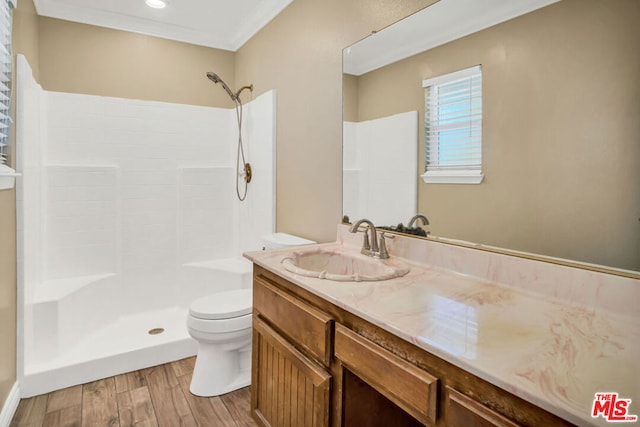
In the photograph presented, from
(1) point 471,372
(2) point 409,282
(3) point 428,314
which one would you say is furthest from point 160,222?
(1) point 471,372

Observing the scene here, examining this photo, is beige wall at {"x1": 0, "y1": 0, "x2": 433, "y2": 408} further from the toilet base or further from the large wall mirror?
the toilet base

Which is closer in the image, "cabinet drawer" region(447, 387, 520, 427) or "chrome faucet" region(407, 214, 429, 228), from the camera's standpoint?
"cabinet drawer" region(447, 387, 520, 427)

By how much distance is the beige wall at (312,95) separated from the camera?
6.50ft

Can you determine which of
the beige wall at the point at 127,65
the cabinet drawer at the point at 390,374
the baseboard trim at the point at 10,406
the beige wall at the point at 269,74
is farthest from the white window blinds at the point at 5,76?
the cabinet drawer at the point at 390,374

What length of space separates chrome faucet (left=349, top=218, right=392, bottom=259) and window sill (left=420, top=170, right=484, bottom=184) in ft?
1.03

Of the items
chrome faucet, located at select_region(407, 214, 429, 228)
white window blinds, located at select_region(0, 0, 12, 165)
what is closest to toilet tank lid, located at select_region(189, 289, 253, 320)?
chrome faucet, located at select_region(407, 214, 429, 228)

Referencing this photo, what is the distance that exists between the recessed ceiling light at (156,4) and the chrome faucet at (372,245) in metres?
2.30

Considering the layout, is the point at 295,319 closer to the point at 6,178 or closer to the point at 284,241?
the point at 284,241

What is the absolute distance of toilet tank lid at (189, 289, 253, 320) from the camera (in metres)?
2.07

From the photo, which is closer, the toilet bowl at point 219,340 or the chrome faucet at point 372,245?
the chrome faucet at point 372,245

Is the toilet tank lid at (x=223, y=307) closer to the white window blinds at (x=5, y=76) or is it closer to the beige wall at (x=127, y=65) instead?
the white window blinds at (x=5, y=76)

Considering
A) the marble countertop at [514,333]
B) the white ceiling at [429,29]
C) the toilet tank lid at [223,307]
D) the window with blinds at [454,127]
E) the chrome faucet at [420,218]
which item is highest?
the white ceiling at [429,29]

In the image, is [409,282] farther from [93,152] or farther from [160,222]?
[93,152]

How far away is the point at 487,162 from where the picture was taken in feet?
4.38
